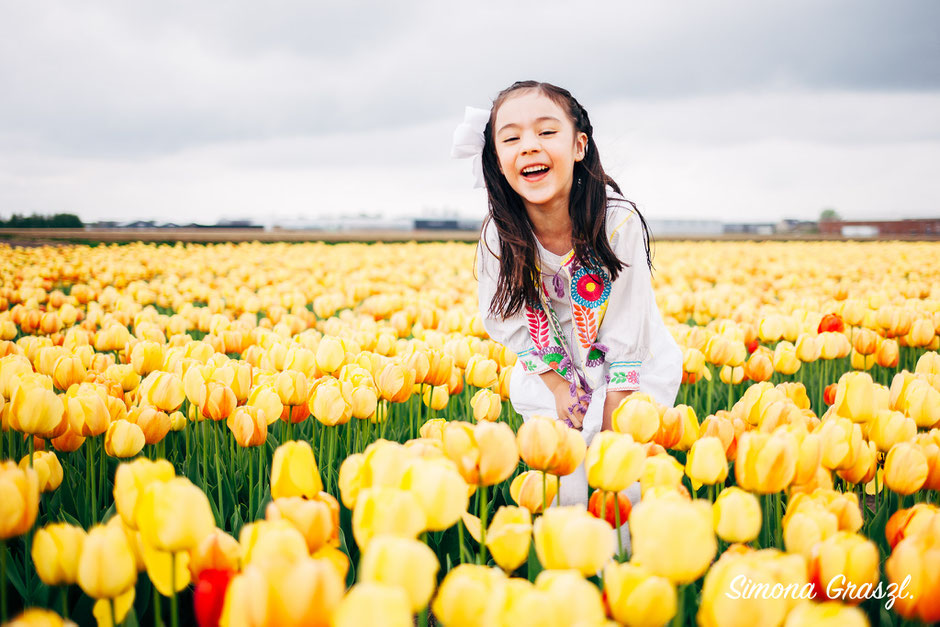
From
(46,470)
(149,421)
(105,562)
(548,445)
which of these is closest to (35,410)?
(46,470)

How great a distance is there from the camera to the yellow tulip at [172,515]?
37.4 inches

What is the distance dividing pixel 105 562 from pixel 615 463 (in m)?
0.87

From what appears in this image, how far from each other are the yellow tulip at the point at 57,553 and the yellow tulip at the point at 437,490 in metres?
0.55

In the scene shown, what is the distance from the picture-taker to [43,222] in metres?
25.1

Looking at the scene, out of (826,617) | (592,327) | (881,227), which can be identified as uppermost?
(881,227)

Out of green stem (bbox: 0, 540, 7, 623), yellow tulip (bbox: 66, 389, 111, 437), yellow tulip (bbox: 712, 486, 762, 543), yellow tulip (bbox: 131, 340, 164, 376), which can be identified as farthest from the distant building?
green stem (bbox: 0, 540, 7, 623)

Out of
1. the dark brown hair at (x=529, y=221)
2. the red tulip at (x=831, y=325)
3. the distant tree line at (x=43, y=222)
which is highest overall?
the distant tree line at (x=43, y=222)

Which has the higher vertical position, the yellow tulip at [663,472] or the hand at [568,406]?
the yellow tulip at [663,472]

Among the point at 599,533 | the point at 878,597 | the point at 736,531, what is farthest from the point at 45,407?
the point at 878,597

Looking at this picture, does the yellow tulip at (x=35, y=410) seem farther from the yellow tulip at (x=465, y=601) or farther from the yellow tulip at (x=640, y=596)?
the yellow tulip at (x=640, y=596)

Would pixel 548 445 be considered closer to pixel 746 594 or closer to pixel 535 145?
pixel 746 594

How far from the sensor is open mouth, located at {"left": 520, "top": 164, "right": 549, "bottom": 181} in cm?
254

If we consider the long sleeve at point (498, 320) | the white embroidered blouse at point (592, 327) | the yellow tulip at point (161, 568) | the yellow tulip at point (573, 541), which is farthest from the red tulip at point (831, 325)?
the yellow tulip at point (161, 568)

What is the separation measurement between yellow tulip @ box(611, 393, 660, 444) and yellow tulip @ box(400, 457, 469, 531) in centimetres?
65
